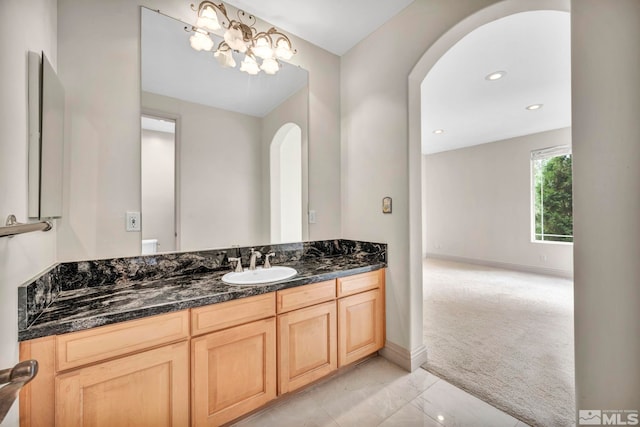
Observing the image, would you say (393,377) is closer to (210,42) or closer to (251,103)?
(251,103)

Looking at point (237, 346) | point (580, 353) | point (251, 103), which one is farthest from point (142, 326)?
point (580, 353)

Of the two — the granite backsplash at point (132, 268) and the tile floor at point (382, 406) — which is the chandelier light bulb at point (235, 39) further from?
the tile floor at point (382, 406)

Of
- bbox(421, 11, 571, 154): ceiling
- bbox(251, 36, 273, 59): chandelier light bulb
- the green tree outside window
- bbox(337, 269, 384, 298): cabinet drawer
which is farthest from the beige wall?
the green tree outside window

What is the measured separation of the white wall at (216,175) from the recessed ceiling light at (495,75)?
8.68ft

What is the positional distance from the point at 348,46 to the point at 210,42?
127 centimetres

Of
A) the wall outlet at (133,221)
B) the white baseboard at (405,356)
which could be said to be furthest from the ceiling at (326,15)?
the white baseboard at (405,356)

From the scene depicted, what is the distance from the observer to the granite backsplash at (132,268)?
104cm

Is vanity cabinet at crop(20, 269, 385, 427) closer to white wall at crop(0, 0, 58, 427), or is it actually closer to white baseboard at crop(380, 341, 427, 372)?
white wall at crop(0, 0, 58, 427)

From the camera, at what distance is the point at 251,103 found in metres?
2.08

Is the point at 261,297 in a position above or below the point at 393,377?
above

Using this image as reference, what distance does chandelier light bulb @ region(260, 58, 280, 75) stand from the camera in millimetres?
2068

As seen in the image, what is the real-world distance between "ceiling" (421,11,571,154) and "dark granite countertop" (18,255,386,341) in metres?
2.42

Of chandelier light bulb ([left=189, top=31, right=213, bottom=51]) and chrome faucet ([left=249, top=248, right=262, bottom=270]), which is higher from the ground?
chandelier light bulb ([left=189, top=31, right=213, bottom=51])

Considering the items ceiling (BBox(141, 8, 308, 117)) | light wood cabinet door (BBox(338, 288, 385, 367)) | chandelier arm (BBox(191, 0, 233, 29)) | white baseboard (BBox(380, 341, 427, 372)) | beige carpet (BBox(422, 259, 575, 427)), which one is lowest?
beige carpet (BBox(422, 259, 575, 427))
